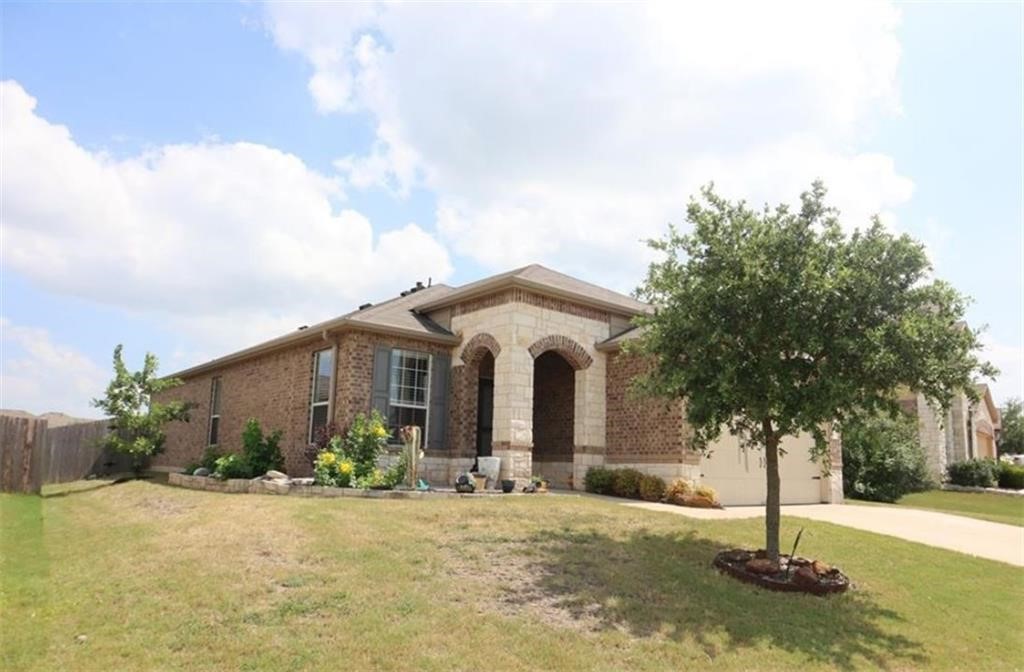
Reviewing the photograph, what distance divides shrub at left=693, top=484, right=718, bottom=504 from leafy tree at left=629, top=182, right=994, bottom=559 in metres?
5.13

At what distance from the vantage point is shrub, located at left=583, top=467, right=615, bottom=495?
16.2 meters

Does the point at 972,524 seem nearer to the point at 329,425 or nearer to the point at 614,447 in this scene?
the point at 614,447

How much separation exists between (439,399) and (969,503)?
17.2m

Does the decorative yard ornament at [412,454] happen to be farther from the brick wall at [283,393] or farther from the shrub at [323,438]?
the brick wall at [283,393]

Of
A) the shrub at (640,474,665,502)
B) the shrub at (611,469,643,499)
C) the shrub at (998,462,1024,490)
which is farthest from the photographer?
the shrub at (998,462,1024,490)

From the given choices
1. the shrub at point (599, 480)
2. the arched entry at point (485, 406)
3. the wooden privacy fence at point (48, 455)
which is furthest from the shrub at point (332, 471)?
the wooden privacy fence at point (48, 455)

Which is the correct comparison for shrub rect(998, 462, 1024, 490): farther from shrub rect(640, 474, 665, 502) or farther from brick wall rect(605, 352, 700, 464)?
shrub rect(640, 474, 665, 502)

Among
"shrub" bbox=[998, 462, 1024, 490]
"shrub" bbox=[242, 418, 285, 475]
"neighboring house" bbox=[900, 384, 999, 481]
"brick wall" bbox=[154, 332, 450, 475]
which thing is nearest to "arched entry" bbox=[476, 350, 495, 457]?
"brick wall" bbox=[154, 332, 450, 475]

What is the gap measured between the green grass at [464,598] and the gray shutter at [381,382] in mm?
4929

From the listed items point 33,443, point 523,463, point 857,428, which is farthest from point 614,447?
point 33,443

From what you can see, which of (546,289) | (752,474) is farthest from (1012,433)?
(546,289)

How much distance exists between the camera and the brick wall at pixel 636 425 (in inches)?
614

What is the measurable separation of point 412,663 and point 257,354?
56.2ft

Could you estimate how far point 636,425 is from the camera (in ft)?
54.7
